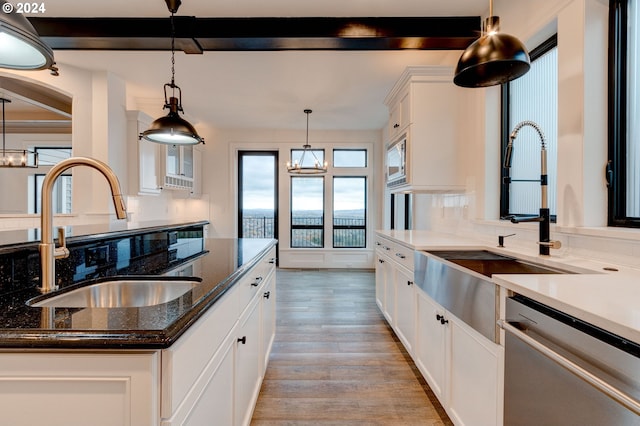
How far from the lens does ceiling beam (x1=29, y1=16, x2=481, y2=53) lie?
8.82 feet

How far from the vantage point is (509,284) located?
3.83ft

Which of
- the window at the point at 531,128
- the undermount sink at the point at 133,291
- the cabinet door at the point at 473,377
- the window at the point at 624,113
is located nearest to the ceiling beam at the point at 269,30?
the window at the point at 531,128

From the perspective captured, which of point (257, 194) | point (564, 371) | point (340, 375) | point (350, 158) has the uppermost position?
point (350, 158)

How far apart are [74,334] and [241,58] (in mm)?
3398

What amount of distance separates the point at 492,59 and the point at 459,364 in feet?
4.92

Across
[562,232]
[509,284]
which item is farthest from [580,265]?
[509,284]

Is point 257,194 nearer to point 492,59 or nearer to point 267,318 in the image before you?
point 267,318

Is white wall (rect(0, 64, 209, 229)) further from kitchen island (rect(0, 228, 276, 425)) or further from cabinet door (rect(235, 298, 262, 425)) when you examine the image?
kitchen island (rect(0, 228, 276, 425))

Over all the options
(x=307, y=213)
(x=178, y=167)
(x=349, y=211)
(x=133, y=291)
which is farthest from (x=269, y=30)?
(x=349, y=211)

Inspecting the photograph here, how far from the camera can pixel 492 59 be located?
139cm

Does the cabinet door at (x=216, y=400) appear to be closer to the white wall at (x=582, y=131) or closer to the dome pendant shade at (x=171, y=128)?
the dome pendant shade at (x=171, y=128)

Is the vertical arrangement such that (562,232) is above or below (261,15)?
below

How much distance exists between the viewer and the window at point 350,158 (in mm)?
6488

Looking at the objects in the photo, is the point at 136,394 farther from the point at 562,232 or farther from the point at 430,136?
the point at 430,136
